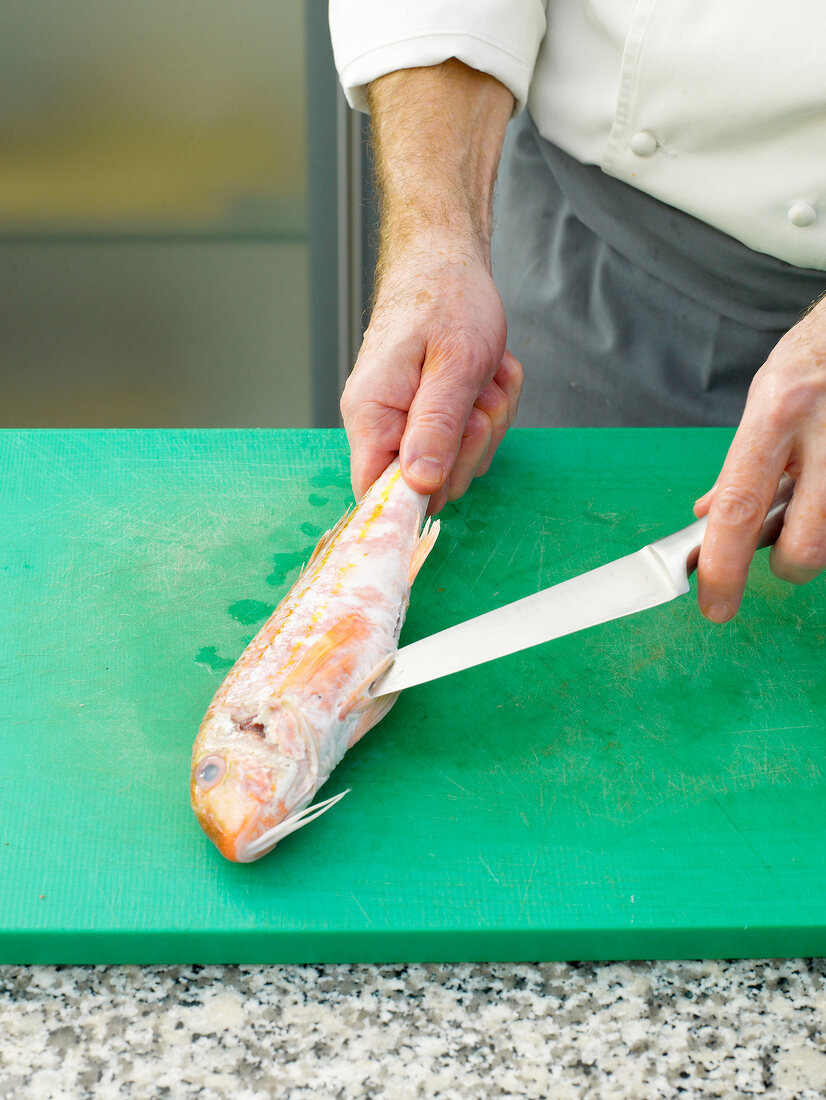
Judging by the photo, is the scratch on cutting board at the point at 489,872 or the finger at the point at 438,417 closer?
the scratch on cutting board at the point at 489,872

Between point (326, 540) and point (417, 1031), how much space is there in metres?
0.73

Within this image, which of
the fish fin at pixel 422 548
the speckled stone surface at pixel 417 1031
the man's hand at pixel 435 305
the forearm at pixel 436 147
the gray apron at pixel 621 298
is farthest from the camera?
the gray apron at pixel 621 298

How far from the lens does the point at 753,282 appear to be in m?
1.91

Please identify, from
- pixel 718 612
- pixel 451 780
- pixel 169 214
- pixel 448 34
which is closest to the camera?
pixel 451 780

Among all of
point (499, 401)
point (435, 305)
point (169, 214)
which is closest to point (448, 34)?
point (435, 305)

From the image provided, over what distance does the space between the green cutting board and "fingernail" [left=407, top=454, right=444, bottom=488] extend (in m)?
0.16

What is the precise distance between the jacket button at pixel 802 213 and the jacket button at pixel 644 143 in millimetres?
280

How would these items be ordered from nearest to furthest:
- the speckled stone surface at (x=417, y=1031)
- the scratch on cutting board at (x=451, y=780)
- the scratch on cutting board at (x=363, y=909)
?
the speckled stone surface at (x=417, y=1031)
the scratch on cutting board at (x=363, y=909)
the scratch on cutting board at (x=451, y=780)

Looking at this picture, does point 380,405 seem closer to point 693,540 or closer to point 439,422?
point 439,422

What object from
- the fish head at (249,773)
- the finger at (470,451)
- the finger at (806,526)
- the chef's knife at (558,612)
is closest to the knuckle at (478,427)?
the finger at (470,451)

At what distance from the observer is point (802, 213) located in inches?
66.4

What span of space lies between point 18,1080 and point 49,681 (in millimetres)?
540

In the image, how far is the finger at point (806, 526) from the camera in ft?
4.25

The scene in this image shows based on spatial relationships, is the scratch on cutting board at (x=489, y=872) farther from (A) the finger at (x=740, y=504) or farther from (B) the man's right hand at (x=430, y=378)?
(B) the man's right hand at (x=430, y=378)
